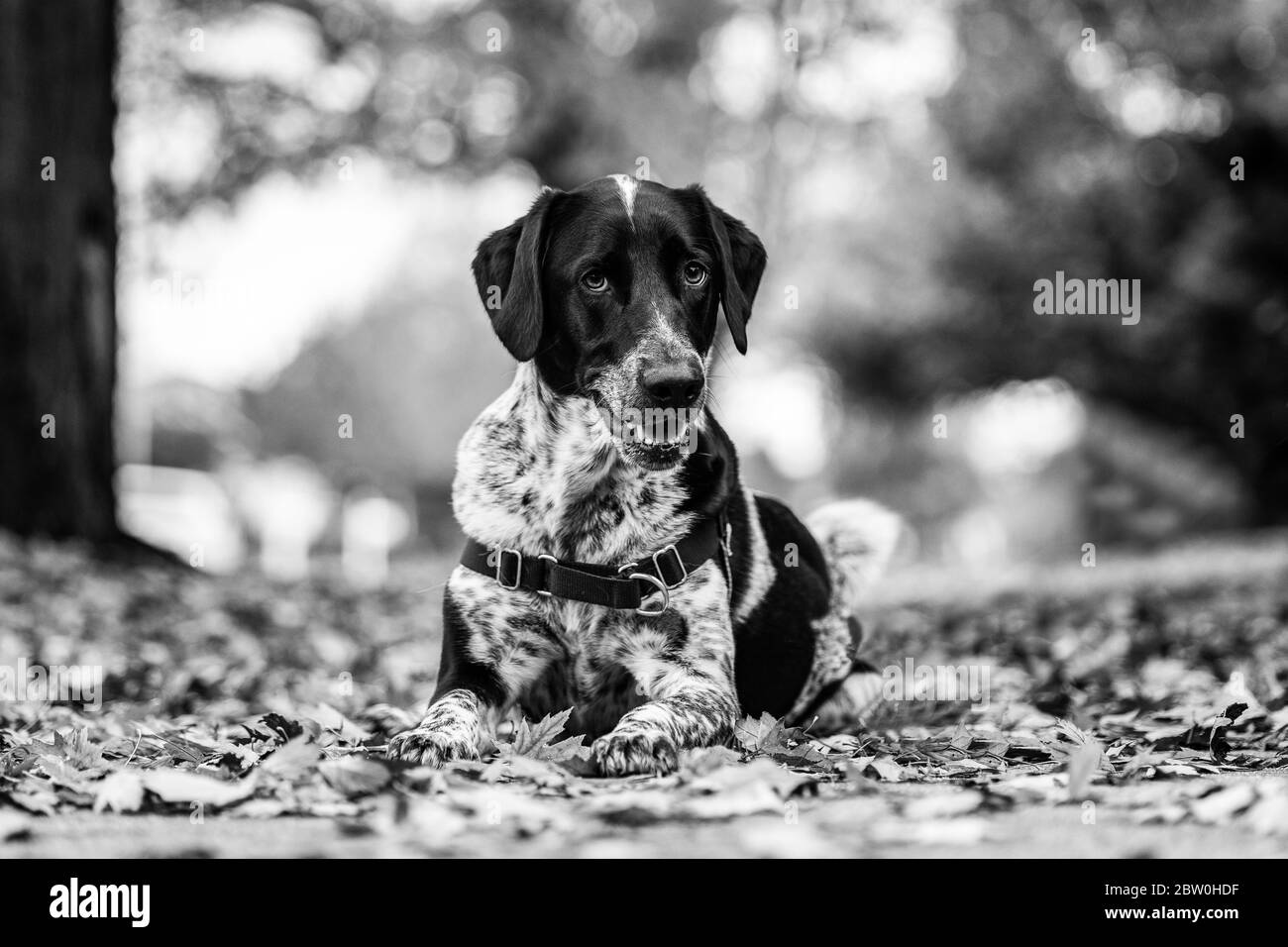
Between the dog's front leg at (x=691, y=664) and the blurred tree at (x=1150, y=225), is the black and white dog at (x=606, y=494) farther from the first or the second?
the blurred tree at (x=1150, y=225)

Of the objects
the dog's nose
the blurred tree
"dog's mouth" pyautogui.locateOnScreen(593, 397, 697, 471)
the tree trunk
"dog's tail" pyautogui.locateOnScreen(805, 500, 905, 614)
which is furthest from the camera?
the blurred tree

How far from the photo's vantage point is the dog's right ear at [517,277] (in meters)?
3.93

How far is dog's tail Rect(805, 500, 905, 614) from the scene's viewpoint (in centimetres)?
519

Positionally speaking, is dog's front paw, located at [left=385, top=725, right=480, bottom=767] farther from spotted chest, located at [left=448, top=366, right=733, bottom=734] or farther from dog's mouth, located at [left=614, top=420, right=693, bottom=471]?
dog's mouth, located at [left=614, top=420, right=693, bottom=471]

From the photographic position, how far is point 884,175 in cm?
2225

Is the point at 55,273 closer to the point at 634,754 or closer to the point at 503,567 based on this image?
the point at 503,567

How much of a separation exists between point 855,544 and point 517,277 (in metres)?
2.01

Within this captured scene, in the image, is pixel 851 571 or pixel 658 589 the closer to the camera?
pixel 658 589

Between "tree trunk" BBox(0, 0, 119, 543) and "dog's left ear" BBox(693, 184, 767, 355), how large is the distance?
7.04 meters

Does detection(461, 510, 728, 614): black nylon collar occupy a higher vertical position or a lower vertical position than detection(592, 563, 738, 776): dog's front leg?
higher

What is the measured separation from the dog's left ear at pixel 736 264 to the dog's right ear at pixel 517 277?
560 millimetres

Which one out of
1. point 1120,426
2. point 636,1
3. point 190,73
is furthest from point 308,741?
point 1120,426

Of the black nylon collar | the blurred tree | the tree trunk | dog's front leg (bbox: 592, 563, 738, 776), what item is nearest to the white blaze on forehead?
the black nylon collar

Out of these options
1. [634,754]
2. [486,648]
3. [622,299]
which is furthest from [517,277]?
[634,754]
